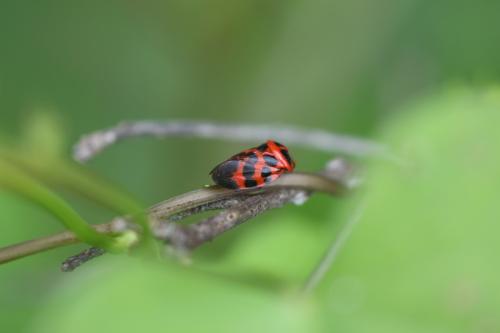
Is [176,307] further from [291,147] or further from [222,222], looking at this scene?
[291,147]

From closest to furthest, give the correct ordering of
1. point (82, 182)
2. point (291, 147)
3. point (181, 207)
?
point (82, 182)
point (181, 207)
point (291, 147)

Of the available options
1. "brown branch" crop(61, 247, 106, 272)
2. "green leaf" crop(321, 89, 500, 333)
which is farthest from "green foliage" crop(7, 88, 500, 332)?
"brown branch" crop(61, 247, 106, 272)

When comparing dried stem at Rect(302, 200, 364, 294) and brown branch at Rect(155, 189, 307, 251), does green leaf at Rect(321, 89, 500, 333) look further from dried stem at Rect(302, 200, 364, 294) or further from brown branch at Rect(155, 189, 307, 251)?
brown branch at Rect(155, 189, 307, 251)

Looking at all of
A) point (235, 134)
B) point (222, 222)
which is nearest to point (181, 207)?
point (222, 222)

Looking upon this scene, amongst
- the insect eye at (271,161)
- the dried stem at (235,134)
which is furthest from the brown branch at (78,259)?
the dried stem at (235,134)

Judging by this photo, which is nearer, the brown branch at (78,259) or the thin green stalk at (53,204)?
the thin green stalk at (53,204)

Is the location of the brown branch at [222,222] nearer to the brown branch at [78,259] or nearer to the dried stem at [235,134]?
the brown branch at [78,259]

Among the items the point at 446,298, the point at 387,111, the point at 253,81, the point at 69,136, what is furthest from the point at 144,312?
the point at 253,81
